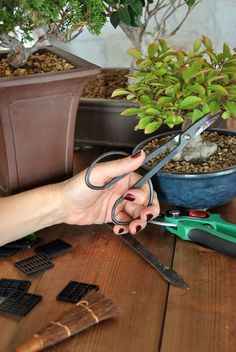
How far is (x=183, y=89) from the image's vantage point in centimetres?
74

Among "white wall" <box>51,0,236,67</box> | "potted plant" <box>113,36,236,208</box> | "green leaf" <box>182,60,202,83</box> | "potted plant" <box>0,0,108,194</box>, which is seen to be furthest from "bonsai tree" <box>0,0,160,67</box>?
"white wall" <box>51,0,236,67</box>

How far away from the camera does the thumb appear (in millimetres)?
719

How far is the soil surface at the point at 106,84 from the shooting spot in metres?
1.22

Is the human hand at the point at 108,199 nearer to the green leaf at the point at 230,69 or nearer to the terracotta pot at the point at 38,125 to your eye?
the terracotta pot at the point at 38,125

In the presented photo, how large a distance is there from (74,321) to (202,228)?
254 millimetres

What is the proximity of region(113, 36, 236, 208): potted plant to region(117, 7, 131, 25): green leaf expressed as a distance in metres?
0.15

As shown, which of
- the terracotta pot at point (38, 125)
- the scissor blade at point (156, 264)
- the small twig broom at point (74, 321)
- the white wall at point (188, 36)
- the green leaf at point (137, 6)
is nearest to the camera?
the small twig broom at point (74, 321)

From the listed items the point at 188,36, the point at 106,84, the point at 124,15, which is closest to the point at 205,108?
the point at 124,15

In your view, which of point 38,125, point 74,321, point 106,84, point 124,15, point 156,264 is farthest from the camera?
point 106,84

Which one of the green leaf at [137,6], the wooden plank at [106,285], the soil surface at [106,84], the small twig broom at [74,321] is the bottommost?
the wooden plank at [106,285]

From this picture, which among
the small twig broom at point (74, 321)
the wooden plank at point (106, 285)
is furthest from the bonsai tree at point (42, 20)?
the small twig broom at point (74, 321)

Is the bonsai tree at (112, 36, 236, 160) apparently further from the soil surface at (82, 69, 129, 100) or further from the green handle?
the soil surface at (82, 69, 129, 100)

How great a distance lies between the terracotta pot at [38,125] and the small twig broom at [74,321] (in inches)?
11.1

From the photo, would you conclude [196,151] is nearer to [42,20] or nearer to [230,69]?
[230,69]
